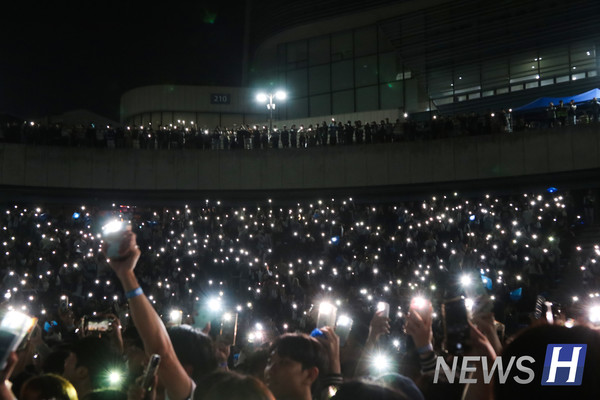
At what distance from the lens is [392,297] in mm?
18750

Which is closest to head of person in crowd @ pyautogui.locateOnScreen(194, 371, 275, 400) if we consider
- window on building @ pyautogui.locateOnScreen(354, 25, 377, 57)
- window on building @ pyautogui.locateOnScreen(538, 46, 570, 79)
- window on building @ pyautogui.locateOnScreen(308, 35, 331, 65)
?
window on building @ pyautogui.locateOnScreen(538, 46, 570, 79)

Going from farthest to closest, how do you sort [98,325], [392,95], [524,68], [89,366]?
[392,95] → [524,68] → [98,325] → [89,366]

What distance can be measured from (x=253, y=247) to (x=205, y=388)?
20.5 m

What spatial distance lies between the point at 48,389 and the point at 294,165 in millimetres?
22526

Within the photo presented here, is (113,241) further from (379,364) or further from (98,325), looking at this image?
(98,325)

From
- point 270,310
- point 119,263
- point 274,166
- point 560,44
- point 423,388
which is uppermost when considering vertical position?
point 560,44

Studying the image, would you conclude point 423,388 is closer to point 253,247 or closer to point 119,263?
point 119,263

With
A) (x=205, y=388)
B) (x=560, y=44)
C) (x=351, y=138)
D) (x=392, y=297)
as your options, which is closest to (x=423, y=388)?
(x=205, y=388)

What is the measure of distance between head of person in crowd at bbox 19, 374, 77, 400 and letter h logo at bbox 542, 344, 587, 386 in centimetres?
255

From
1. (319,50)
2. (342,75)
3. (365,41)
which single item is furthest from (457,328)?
(319,50)

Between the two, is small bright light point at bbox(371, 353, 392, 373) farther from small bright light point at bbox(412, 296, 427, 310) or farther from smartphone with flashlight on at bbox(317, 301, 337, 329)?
small bright light point at bbox(412, 296, 427, 310)

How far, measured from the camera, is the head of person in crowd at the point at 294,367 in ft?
11.9

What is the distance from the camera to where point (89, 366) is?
15.5 ft

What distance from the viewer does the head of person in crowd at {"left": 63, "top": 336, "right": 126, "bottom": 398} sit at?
15.3 feet
